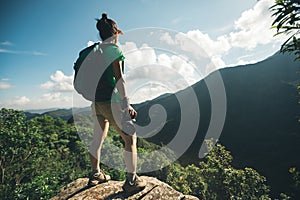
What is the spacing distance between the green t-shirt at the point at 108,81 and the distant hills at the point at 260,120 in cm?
2938

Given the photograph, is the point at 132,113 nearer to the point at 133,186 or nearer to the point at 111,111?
the point at 111,111

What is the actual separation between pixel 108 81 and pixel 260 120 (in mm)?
86486

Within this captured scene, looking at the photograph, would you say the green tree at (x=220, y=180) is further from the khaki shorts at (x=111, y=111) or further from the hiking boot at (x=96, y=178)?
the khaki shorts at (x=111, y=111)

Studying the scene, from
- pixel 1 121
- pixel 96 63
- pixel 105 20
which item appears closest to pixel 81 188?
pixel 96 63

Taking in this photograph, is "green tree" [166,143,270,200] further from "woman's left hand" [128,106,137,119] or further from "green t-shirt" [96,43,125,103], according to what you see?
"green t-shirt" [96,43,125,103]

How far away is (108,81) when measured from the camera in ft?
8.98

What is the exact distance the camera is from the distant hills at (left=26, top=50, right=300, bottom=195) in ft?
176

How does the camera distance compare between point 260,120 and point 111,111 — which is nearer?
point 111,111

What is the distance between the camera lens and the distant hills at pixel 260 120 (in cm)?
5350

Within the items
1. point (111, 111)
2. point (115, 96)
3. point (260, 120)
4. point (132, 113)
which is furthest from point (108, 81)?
point (260, 120)

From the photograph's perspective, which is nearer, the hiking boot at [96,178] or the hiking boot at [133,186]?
the hiking boot at [133,186]

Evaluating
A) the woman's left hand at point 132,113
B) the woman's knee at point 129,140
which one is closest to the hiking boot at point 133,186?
the woman's knee at point 129,140

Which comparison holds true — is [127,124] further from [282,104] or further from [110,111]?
[282,104]

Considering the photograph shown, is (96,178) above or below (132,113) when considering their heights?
below
